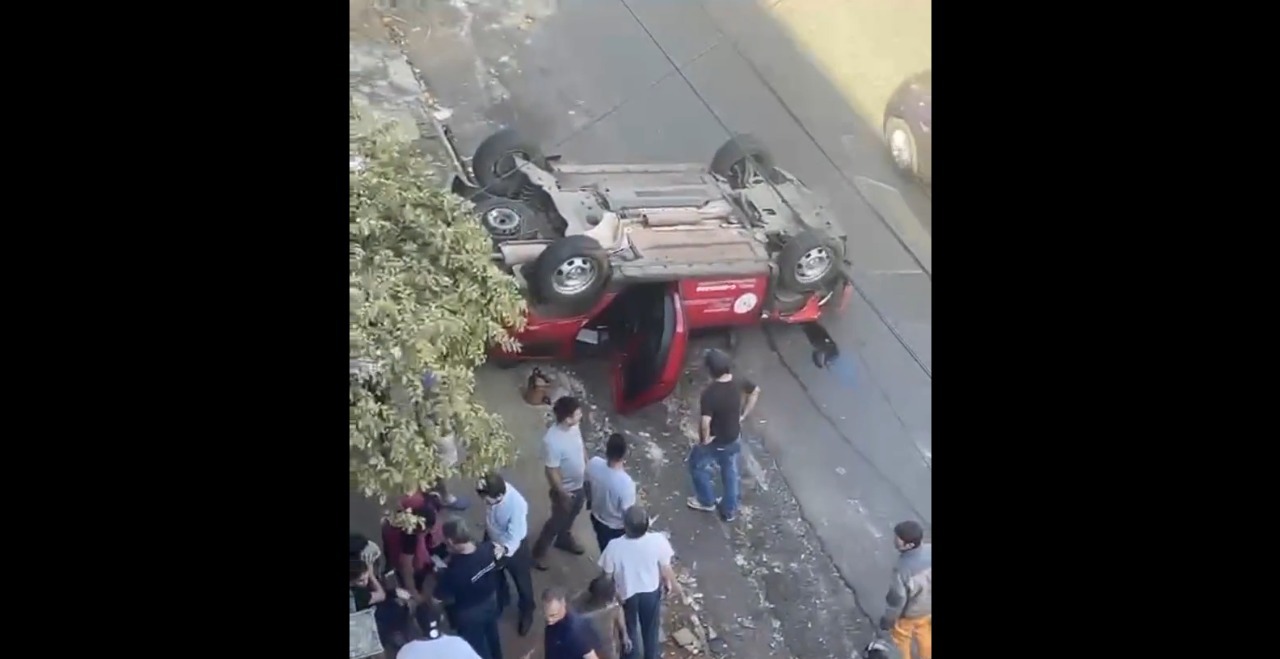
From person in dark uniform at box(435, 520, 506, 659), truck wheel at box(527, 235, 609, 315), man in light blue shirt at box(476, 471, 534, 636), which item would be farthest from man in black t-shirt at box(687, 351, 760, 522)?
person in dark uniform at box(435, 520, 506, 659)

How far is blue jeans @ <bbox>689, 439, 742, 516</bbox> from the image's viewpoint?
3189 millimetres

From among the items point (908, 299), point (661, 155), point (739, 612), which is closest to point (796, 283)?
point (908, 299)

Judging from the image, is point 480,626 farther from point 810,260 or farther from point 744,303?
point 810,260

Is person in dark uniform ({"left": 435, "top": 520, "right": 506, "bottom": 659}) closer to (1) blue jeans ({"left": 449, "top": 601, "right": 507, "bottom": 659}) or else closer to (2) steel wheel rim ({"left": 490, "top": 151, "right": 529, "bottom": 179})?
(1) blue jeans ({"left": 449, "top": 601, "right": 507, "bottom": 659})

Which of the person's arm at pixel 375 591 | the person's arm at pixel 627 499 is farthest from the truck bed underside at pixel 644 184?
the person's arm at pixel 375 591

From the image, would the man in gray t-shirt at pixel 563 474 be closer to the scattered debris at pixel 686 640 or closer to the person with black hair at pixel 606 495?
the person with black hair at pixel 606 495

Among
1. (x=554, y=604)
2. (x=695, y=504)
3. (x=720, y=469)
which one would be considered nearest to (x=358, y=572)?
(x=554, y=604)

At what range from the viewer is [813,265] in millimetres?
3271

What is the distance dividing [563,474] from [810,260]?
1032mm

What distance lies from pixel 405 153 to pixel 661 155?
800 mm

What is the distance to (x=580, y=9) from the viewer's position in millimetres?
3242

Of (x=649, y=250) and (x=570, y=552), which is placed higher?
(x=649, y=250)

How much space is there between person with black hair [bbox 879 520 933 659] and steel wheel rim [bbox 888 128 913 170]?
1.16 metres

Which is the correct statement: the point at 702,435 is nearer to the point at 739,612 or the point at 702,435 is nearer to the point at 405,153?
the point at 739,612
